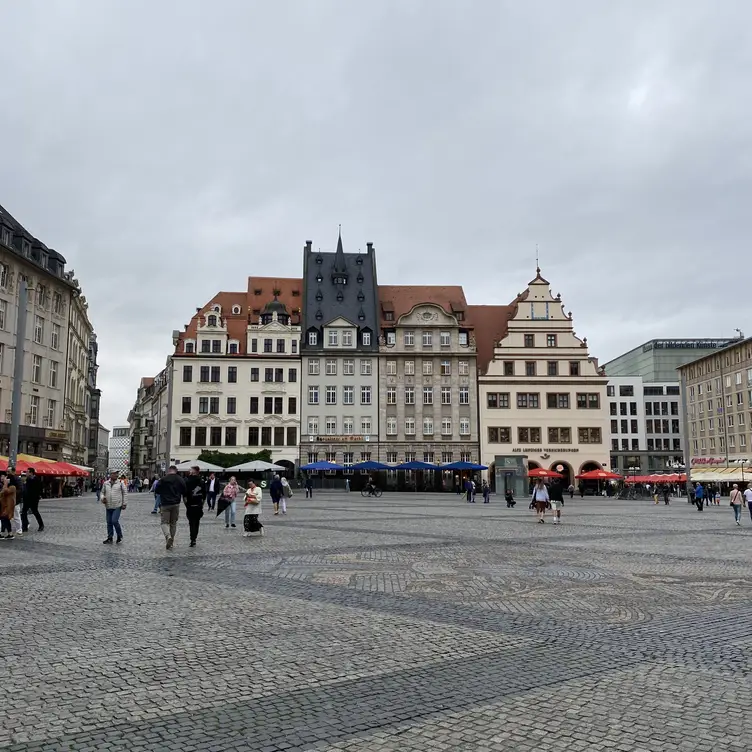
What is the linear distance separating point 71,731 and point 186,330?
71.0 m

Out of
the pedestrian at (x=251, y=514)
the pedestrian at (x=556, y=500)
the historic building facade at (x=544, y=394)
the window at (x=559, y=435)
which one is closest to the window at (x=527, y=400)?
the historic building facade at (x=544, y=394)

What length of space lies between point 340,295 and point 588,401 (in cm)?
2615

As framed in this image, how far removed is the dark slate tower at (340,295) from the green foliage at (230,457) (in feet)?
35.6

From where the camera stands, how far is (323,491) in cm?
6303

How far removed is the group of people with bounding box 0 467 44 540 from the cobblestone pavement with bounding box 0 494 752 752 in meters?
4.13

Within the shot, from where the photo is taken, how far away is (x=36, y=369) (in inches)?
2188

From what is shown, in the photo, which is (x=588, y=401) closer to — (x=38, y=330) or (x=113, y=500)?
(x=38, y=330)

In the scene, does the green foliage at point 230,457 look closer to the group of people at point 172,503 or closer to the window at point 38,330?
the window at point 38,330

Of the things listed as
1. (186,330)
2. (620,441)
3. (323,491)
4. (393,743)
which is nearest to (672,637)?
(393,743)

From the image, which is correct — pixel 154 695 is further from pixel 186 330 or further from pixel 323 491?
pixel 186 330

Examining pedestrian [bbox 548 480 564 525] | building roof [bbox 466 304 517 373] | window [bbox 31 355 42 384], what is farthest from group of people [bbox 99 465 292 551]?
building roof [bbox 466 304 517 373]

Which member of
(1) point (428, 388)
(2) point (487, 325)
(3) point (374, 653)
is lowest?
(3) point (374, 653)

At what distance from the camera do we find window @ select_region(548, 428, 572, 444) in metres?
72.1

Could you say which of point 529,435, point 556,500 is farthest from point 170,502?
point 529,435
